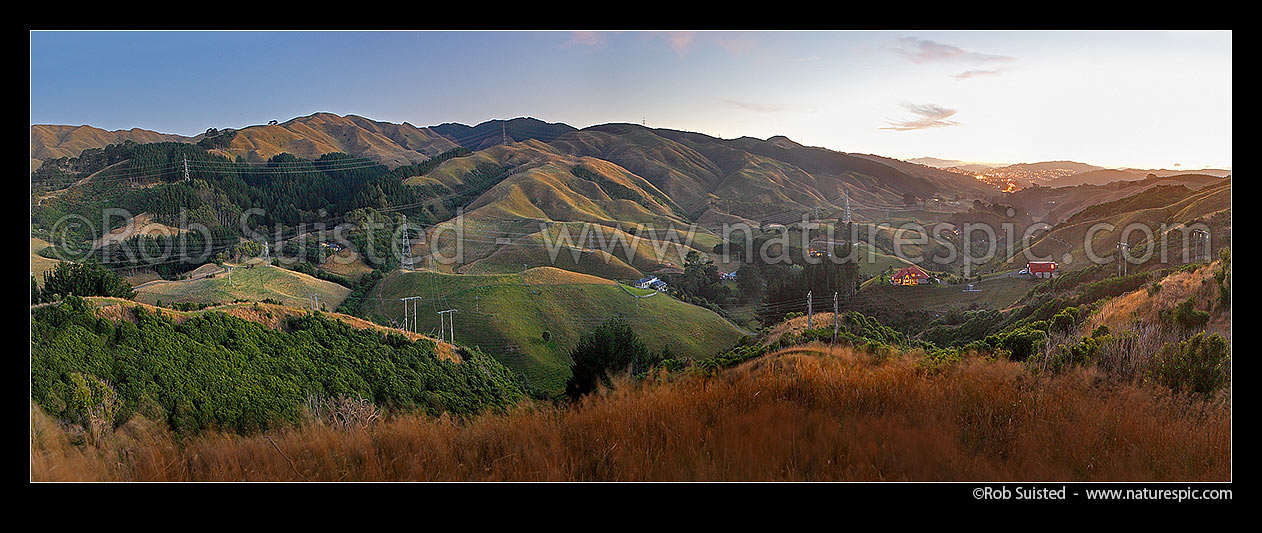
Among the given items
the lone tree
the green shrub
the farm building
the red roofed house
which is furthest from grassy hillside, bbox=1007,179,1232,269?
the green shrub

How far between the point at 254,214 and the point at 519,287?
55.3 m

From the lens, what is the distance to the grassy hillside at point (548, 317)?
21812 mm

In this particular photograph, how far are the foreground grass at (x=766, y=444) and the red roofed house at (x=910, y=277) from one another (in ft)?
95.4

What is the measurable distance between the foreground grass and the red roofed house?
29.1 metres

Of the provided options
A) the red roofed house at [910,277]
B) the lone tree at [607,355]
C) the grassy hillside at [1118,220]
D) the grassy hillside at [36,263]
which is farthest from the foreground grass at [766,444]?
the grassy hillside at [1118,220]

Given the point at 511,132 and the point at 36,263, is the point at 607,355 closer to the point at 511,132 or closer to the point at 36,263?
the point at 36,263

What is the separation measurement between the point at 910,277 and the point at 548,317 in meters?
20.8

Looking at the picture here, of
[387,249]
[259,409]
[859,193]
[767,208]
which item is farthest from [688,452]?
[859,193]

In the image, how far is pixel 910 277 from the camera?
32094 mm

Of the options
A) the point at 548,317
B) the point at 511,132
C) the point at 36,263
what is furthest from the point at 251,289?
the point at 511,132

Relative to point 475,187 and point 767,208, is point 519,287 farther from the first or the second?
point 767,208

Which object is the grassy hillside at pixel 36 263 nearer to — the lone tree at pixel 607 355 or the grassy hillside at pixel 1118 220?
the lone tree at pixel 607 355

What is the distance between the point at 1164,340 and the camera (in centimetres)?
464

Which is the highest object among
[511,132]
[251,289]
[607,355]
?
[511,132]
